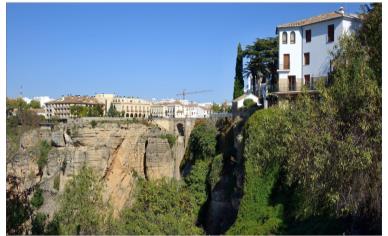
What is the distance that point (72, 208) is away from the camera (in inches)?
1091

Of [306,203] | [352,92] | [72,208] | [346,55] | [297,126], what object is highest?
[346,55]

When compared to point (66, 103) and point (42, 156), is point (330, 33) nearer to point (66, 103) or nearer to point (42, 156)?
point (42, 156)

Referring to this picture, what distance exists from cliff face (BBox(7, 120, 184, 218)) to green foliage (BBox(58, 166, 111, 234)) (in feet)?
26.5

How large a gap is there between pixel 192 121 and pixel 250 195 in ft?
70.6

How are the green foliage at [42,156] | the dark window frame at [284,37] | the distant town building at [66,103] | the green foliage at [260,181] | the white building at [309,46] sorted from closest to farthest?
1. the green foliage at [260,181]
2. the white building at [309,46]
3. the dark window frame at [284,37]
4. the green foliage at [42,156]
5. the distant town building at [66,103]

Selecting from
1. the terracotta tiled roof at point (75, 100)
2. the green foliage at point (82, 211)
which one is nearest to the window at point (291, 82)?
the green foliage at point (82, 211)

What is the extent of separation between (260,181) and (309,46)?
33.1ft

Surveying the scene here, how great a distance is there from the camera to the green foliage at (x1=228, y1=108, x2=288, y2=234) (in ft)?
62.9

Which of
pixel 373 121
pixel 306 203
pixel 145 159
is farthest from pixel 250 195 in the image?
pixel 145 159

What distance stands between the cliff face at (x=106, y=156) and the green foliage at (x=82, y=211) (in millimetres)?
8084

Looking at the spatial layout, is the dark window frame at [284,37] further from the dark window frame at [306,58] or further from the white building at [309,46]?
the dark window frame at [306,58]

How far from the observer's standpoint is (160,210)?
123 feet

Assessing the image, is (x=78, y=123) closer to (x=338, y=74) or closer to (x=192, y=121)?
(x=192, y=121)

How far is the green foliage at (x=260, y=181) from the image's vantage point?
755 inches
